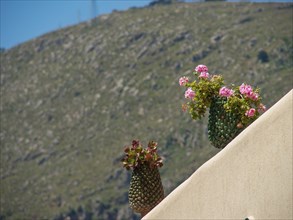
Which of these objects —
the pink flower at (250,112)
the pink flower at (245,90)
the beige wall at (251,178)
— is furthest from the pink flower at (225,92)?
the beige wall at (251,178)

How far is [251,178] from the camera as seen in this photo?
6.31 m

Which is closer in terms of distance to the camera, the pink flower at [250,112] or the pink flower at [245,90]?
the pink flower at [250,112]

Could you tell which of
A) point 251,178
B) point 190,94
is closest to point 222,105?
point 190,94

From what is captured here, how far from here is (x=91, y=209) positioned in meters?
180

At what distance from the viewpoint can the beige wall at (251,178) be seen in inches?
242

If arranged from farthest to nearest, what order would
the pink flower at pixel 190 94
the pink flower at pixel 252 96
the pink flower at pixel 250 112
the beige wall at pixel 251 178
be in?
the pink flower at pixel 190 94
the pink flower at pixel 252 96
the pink flower at pixel 250 112
the beige wall at pixel 251 178

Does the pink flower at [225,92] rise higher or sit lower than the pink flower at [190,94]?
lower

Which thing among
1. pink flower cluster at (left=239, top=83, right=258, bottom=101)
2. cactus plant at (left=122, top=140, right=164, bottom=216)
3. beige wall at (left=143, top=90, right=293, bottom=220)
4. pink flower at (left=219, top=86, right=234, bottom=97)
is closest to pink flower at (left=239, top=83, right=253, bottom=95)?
pink flower cluster at (left=239, top=83, right=258, bottom=101)

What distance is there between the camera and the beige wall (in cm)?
616

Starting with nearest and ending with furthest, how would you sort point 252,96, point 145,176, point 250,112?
point 250,112 → point 145,176 → point 252,96

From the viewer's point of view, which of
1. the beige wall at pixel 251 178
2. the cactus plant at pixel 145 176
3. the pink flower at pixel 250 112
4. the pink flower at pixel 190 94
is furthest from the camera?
the pink flower at pixel 190 94

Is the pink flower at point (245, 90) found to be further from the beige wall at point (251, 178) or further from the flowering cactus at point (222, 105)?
the beige wall at point (251, 178)

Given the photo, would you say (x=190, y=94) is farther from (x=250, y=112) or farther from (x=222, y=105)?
(x=250, y=112)

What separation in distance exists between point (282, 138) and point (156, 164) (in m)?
1.93
